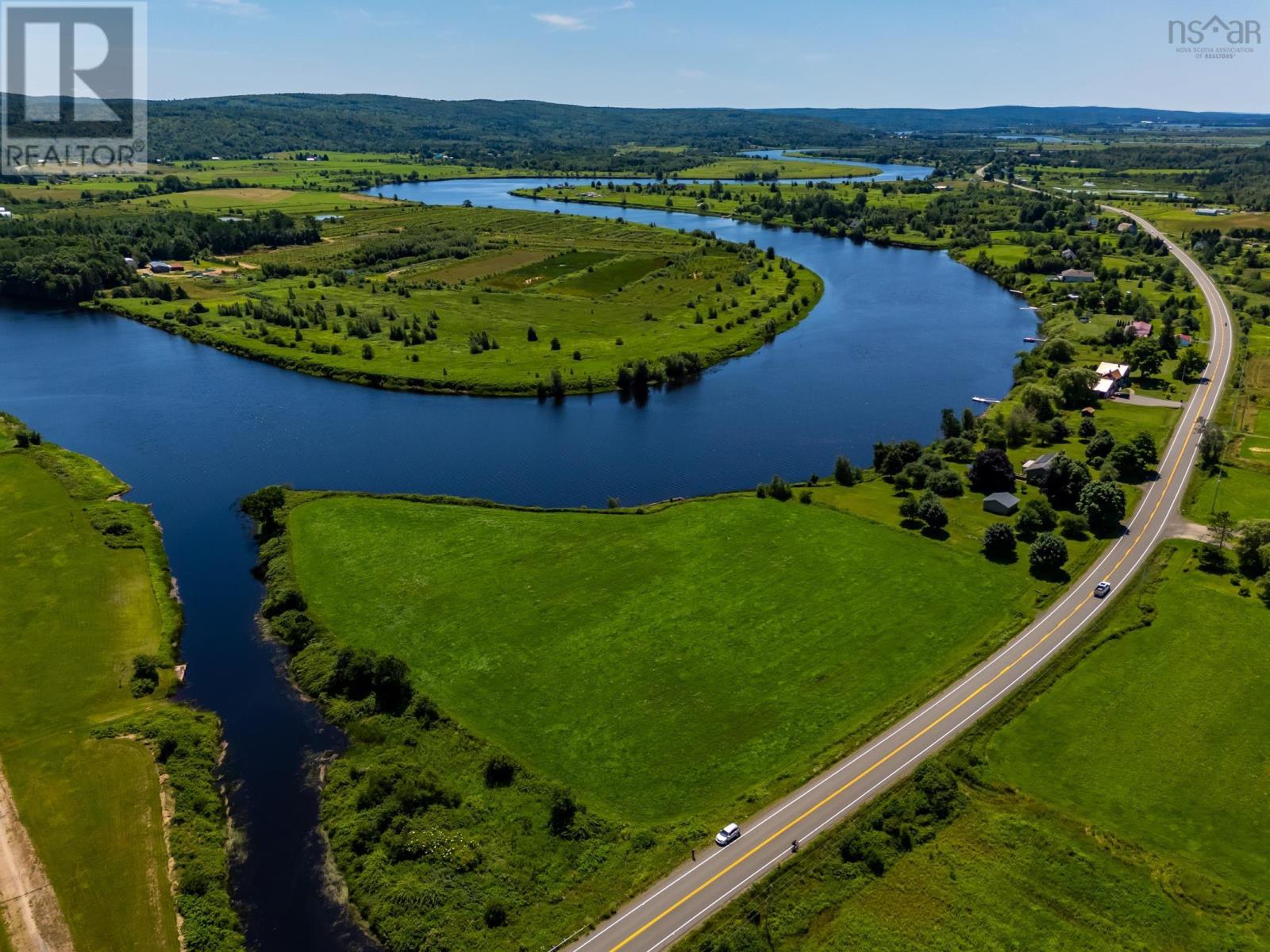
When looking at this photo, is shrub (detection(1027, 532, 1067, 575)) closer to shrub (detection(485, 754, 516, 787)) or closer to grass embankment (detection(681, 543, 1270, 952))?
grass embankment (detection(681, 543, 1270, 952))

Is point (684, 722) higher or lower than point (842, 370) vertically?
lower

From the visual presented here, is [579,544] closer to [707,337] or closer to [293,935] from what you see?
[293,935]

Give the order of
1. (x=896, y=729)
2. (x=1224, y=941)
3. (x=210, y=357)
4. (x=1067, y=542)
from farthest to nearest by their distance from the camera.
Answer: (x=210, y=357)
(x=1067, y=542)
(x=896, y=729)
(x=1224, y=941)

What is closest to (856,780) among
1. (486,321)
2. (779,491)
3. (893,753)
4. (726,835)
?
(893,753)

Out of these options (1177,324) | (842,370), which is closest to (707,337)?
(842,370)

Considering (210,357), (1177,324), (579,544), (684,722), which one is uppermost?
(1177,324)

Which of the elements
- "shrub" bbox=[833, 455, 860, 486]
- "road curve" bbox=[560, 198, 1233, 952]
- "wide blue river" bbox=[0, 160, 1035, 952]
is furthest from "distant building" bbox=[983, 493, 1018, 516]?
"wide blue river" bbox=[0, 160, 1035, 952]
